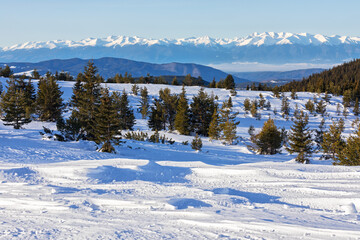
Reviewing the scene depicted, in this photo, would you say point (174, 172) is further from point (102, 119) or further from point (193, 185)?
point (102, 119)

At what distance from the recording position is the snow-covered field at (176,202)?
15.0ft

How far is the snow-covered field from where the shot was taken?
4.56m

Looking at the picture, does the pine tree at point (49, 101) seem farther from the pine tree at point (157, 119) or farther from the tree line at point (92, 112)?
the pine tree at point (157, 119)

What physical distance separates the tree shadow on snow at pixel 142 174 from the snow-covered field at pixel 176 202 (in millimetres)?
32

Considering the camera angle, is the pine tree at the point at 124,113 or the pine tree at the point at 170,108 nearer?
the pine tree at the point at 124,113

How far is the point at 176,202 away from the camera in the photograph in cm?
591

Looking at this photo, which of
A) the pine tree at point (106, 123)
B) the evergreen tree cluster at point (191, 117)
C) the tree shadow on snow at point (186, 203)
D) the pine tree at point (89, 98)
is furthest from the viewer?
the evergreen tree cluster at point (191, 117)

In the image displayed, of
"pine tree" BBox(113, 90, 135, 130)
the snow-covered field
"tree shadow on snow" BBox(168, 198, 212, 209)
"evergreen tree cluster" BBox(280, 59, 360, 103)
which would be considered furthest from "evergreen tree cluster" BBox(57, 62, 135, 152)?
"evergreen tree cluster" BBox(280, 59, 360, 103)

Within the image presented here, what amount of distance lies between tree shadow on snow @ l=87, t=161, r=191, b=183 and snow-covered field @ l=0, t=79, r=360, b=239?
0.11 ft

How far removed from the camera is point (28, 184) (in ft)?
24.5

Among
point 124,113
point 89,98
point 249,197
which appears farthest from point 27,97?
point 249,197

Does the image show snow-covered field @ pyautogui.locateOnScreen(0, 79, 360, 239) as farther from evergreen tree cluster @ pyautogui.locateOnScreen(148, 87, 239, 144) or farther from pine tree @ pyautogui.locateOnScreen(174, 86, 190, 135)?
pine tree @ pyautogui.locateOnScreen(174, 86, 190, 135)

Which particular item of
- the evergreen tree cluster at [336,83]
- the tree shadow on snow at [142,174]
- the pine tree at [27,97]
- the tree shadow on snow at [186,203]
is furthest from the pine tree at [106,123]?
the evergreen tree cluster at [336,83]

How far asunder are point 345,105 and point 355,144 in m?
45.2
